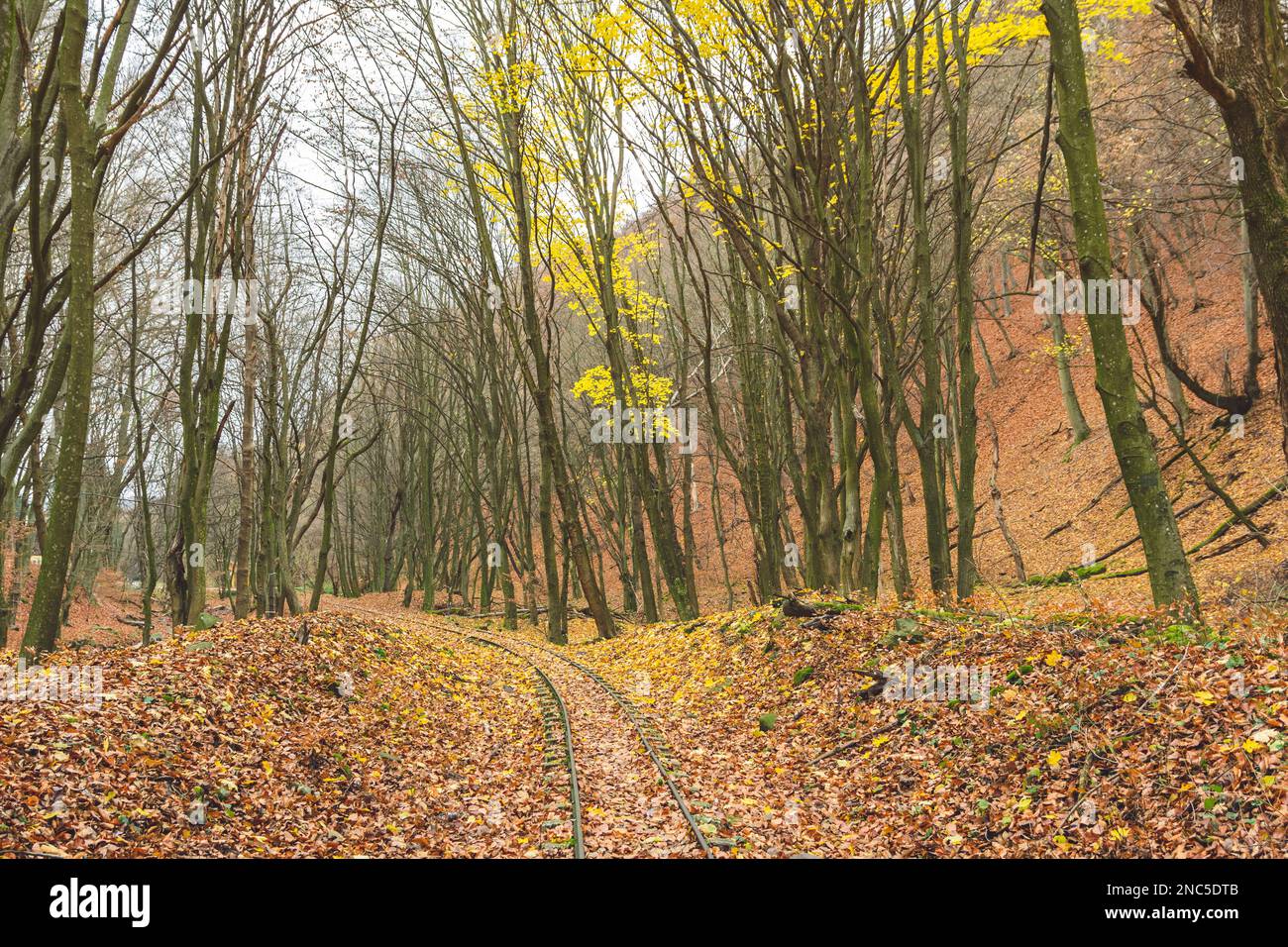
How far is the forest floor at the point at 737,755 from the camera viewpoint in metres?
5.10

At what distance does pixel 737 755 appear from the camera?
28.5 ft

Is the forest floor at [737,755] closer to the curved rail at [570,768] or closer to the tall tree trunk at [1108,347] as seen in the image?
the curved rail at [570,768]

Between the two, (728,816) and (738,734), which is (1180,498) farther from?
(728,816)

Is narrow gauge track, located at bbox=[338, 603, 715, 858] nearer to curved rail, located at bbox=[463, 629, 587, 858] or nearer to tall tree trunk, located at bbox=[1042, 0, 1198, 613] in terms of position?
curved rail, located at bbox=[463, 629, 587, 858]

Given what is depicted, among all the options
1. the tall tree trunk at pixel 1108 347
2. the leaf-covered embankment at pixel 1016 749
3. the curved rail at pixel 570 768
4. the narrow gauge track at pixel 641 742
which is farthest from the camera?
the tall tree trunk at pixel 1108 347

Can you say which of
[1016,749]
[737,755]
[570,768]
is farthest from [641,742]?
A: [1016,749]

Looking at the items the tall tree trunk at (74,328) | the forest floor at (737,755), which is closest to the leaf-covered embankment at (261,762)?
the forest floor at (737,755)

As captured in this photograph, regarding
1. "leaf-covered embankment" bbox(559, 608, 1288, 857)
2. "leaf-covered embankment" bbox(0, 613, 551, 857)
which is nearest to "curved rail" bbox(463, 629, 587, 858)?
"leaf-covered embankment" bbox(0, 613, 551, 857)

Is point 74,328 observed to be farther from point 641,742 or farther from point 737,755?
point 737,755

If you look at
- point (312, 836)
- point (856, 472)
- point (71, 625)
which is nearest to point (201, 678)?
point (312, 836)

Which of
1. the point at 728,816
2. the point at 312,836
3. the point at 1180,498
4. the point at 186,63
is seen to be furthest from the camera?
the point at 1180,498

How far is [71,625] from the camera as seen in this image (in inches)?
1072

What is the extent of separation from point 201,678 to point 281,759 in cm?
131

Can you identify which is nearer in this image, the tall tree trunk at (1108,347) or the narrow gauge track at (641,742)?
the narrow gauge track at (641,742)
